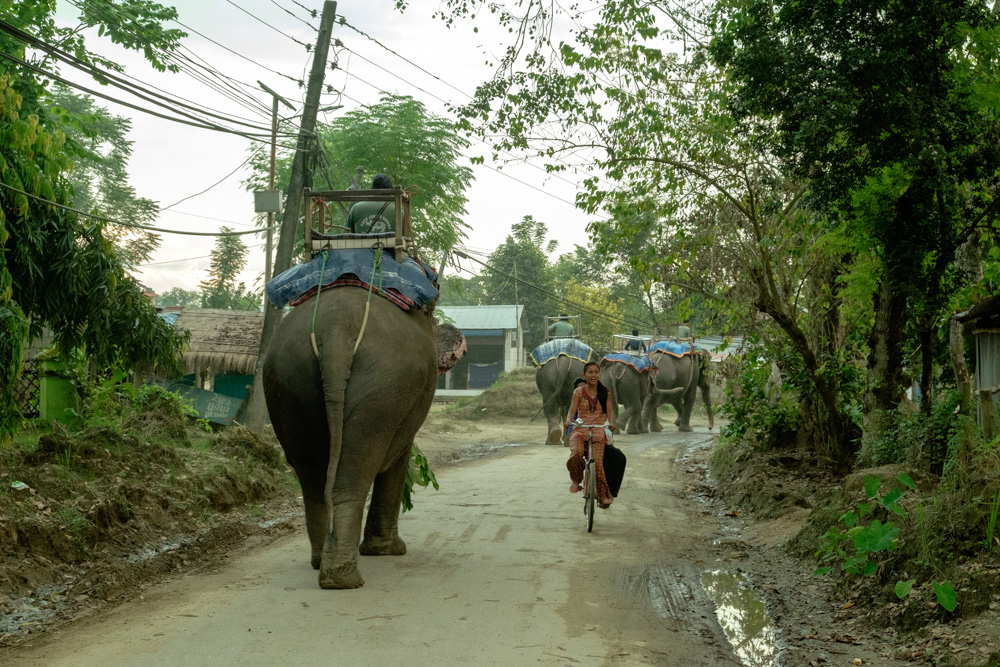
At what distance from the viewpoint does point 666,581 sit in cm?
722

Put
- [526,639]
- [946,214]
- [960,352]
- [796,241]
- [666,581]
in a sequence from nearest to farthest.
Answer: [526,639], [666,581], [946,214], [960,352], [796,241]

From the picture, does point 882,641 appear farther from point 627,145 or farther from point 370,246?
point 627,145

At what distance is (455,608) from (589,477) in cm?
357

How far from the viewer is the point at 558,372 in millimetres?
20594

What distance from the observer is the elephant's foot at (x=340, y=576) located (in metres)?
6.19

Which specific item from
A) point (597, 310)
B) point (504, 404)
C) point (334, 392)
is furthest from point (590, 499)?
point (597, 310)

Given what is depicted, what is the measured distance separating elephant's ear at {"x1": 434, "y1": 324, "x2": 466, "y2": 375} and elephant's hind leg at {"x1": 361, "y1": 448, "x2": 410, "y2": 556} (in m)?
1.31

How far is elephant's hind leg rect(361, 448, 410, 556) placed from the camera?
25.3ft

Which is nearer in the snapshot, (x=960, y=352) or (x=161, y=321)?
(x=960, y=352)

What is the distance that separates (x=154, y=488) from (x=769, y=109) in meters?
6.76

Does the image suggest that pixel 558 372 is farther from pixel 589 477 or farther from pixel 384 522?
pixel 384 522

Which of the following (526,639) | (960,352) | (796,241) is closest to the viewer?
(526,639)

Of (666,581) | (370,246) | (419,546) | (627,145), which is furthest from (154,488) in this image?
(627,145)

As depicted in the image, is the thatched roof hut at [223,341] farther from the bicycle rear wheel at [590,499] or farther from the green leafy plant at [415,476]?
the bicycle rear wheel at [590,499]
